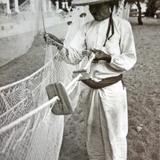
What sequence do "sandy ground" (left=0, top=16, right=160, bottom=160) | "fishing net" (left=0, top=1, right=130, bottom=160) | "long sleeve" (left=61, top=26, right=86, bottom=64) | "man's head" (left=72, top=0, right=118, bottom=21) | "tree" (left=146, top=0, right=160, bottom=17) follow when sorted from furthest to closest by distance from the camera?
"tree" (left=146, top=0, right=160, bottom=17), "sandy ground" (left=0, top=16, right=160, bottom=160), "long sleeve" (left=61, top=26, right=86, bottom=64), "man's head" (left=72, top=0, right=118, bottom=21), "fishing net" (left=0, top=1, right=130, bottom=160)

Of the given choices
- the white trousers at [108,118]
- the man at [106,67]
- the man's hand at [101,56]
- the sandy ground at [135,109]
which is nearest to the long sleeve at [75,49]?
the man at [106,67]

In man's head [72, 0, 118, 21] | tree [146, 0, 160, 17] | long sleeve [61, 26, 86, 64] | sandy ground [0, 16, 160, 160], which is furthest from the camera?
tree [146, 0, 160, 17]

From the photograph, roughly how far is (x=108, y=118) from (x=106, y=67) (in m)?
0.36

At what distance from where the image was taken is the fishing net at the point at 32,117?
6.21 feet

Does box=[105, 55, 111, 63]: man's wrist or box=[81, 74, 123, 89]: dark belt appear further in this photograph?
box=[81, 74, 123, 89]: dark belt

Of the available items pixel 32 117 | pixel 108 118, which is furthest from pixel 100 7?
pixel 32 117

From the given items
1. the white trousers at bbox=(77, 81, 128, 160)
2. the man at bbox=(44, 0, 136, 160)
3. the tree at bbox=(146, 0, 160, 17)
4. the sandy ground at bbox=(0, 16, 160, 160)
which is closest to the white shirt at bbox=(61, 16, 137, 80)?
the man at bbox=(44, 0, 136, 160)

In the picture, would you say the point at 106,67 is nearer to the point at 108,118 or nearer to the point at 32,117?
the point at 108,118

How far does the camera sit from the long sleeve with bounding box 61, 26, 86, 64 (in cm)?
269

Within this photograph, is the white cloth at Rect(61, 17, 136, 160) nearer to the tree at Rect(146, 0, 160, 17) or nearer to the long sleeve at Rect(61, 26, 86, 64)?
the long sleeve at Rect(61, 26, 86, 64)

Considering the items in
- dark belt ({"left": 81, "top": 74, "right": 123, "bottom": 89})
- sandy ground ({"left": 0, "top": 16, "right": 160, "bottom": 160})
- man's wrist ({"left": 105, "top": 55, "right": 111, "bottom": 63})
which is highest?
man's wrist ({"left": 105, "top": 55, "right": 111, "bottom": 63})

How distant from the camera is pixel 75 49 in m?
Answer: 2.71

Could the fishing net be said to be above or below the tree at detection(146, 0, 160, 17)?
above

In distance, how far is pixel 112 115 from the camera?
2773 mm
